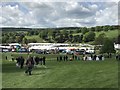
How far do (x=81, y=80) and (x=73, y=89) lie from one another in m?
3.70

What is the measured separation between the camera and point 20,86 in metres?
28.8

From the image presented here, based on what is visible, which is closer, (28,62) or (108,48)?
(28,62)

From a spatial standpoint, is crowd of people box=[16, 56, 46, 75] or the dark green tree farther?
the dark green tree

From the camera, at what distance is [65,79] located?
30.0m

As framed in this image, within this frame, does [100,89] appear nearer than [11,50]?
Yes

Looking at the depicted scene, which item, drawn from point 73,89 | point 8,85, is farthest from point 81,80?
point 8,85

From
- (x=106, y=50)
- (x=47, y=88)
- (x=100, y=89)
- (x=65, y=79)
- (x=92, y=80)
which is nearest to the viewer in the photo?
(x=100, y=89)

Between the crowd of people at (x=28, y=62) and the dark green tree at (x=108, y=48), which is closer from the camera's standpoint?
the crowd of people at (x=28, y=62)

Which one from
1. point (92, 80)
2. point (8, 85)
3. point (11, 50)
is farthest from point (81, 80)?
point (11, 50)

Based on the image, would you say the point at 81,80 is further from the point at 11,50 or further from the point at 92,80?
the point at 11,50

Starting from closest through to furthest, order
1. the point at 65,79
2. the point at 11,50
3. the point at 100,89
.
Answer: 1. the point at 100,89
2. the point at 65,79
3. the point at 11,50

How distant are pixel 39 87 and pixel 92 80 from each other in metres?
4.55

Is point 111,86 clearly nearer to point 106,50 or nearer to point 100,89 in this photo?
point 100,89

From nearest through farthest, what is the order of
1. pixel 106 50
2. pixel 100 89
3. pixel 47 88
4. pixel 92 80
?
1. pixel 100 89
2. pixel 47 88
3. pixel 92 80
4. pixel 106 50
